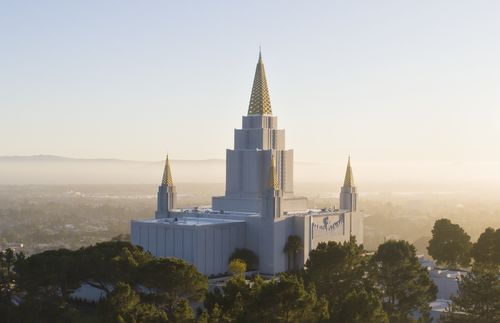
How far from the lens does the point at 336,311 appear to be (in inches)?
1122

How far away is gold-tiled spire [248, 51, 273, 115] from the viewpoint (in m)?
55.4

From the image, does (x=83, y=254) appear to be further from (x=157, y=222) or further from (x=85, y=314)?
(x=157, y=222)

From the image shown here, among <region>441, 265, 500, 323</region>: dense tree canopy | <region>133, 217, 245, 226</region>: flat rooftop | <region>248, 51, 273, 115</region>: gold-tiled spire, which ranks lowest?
<region>441, 265, 500, 323</region>: dense tree canopy

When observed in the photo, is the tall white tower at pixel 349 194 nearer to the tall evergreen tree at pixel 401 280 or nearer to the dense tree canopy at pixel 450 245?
the dense tree canopy at pixel 450 245

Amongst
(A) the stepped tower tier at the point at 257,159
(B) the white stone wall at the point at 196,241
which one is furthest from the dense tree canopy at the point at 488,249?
(B) the white stone wall at the point at 196,241

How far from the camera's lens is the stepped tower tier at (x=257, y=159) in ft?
177

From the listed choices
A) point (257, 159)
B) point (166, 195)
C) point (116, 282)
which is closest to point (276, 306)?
point (116, 282)

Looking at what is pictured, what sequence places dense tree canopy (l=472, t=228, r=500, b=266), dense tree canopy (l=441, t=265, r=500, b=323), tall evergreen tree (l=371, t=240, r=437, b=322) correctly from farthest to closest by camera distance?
1. dense tree canopy (l=472, t=228, r=500, b=266)
2. tall evergreen tree (l=371, t=240, r=437, b=322)
3. dense tree canopy (l=441, t=265, r=500, b=323)

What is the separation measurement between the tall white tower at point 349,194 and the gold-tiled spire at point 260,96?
7682 mm

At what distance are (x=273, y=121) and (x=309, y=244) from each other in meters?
10.7

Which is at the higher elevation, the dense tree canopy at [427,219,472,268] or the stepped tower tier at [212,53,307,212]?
the stepped tower tier at [212,53,307,212]

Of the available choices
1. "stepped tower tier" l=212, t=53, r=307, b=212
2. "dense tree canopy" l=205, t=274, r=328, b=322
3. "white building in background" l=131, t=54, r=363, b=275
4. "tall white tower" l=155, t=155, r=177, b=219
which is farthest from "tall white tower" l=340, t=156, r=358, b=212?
"dense tree canopy" l=205, t=274, r=328, b=322

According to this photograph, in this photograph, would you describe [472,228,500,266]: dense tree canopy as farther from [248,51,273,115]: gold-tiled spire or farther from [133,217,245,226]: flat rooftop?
[248,51,273,115]: gold-tiled spire

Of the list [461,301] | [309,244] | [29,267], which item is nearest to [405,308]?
[461,301]
